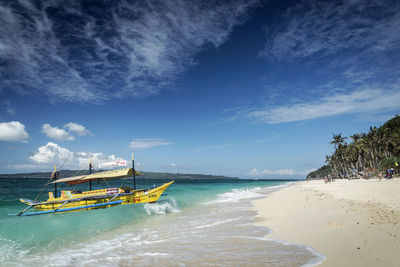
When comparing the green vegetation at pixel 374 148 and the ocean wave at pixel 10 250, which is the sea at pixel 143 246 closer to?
the ocean wave at pixel 10 250

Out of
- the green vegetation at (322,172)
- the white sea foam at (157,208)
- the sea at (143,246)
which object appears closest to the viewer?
the sea at (143,246)

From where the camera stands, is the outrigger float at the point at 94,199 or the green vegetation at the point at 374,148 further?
the green vegetation at the point at 374,148

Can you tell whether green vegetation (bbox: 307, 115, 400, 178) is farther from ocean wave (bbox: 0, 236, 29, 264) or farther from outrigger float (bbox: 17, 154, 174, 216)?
ocean wave (bbox: 0, 236, 29, 264)

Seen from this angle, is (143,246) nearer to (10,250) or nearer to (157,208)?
(10,250)

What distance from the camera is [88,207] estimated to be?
893 inches

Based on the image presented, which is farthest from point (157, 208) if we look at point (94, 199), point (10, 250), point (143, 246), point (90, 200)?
point (143, 246)

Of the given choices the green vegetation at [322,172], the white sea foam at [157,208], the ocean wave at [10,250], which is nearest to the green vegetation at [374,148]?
the white sea foam at [157,208]

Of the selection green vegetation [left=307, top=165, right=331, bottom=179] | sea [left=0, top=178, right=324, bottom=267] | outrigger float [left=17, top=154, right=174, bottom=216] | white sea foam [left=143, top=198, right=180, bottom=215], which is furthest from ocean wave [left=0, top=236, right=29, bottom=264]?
green vegetation [left=307, top=165, right=331, bottom=179]

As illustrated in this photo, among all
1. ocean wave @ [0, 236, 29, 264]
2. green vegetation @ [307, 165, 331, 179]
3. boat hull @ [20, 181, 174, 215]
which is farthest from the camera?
green vegetation @ [307, 165, 331, 179]

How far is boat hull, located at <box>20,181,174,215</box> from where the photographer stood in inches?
Answer: 887

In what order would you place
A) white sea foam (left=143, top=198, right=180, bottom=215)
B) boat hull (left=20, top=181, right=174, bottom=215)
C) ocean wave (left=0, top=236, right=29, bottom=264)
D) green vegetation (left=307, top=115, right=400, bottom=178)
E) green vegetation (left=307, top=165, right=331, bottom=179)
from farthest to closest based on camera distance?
green vegetation (left=307, top=165, right=331, bottom=179), green vegetation (left=307, top=115, right=400, bottom=178), boat hull (left=20, top=181, right=174, bottom=215), white sea foam (left=143, top=198, right=180, bottom=215), ocean wave (left=0, top=236, right=29, bottom=264)

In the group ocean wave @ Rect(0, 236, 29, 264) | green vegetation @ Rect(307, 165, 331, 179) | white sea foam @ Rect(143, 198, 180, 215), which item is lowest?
green vegetation @ Rect(307, 165, 331, 179)

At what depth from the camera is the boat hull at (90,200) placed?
22.5 metres

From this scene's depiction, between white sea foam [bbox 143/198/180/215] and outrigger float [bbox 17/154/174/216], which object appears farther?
outrigger float [bbox 17/154/174/216]
